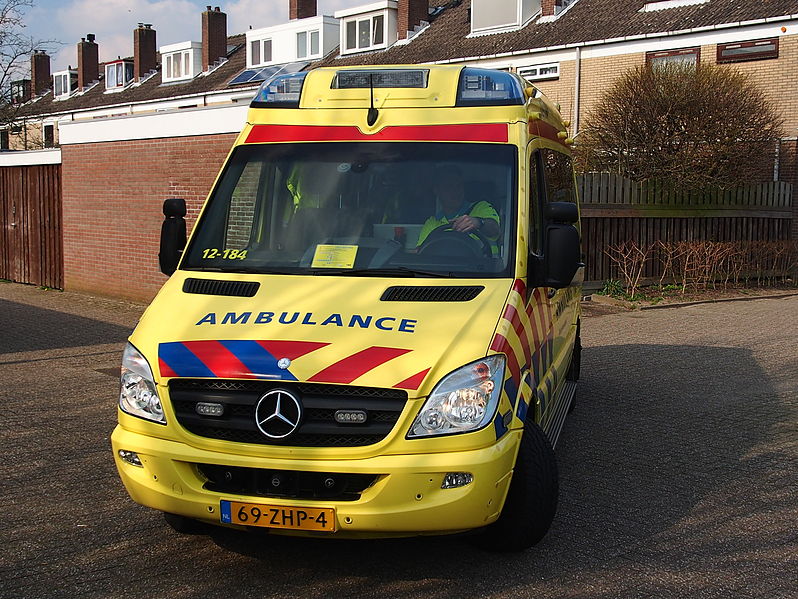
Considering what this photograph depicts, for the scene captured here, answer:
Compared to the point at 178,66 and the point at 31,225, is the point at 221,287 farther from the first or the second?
the point at 178,66

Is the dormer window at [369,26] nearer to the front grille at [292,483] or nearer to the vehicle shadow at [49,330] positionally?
the vehicle shadow at [49,330]

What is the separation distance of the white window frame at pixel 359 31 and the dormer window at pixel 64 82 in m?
21.3

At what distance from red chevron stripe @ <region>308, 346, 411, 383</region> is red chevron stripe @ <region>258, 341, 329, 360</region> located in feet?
0.50

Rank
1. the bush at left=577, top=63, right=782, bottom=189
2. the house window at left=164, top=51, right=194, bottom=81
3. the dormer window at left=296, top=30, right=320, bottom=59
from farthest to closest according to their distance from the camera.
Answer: the house window at left=164, top=51, right=194, bottom=81, the dormer window at left=296, top=30, right=320, bottom=59, the bush at left=577, top=63, right=782, bottom=189

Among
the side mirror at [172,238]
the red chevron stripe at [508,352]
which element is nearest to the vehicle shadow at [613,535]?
the red chevron stripe at [508,352]

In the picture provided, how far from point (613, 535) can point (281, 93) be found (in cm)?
311

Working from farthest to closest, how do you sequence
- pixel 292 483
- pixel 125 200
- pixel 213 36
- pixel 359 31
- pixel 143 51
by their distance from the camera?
pixel 143 51
pixel 213 36
pixel 359 31
pixel 125 200
pixel 292 483

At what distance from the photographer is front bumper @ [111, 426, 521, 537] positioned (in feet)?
13.4

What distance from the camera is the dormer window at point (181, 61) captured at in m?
43.7

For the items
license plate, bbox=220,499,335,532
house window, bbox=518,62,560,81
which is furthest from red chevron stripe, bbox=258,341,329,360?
house window, bbox=518,62,560,81

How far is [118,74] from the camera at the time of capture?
48594mm

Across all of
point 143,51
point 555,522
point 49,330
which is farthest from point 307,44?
point 555,522

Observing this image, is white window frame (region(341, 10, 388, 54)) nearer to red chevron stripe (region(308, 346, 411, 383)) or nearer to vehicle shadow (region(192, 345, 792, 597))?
vehicle shadow (region(192, 345, 792, 597))

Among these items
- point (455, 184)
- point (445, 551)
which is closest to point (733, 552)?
point (445, 551)
